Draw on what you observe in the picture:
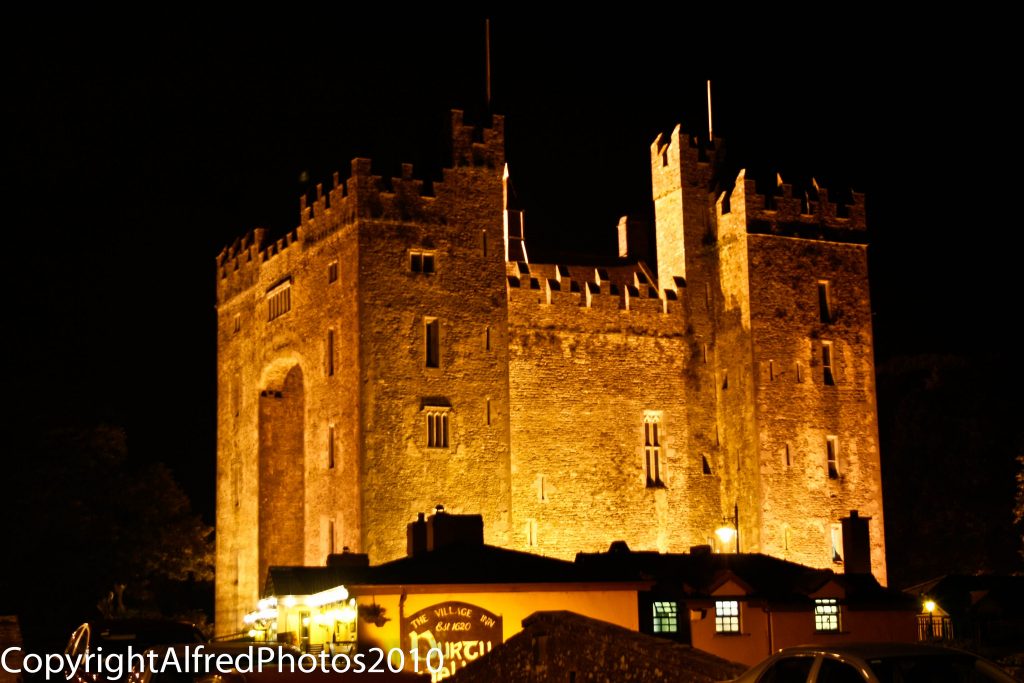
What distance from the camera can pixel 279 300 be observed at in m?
47.5

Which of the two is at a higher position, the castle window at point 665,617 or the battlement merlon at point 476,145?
the battlement merlon at point 476,145

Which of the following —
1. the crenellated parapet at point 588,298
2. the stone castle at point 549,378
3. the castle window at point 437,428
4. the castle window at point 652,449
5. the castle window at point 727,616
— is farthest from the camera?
the castle window at point 652,449

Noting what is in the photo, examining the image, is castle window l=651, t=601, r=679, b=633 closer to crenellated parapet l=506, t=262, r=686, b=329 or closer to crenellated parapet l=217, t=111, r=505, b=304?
crenellated parapet l=506, t=262, r=686, b=329

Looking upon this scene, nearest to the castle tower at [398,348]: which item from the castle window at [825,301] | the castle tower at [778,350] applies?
the castle tower at [778,350]

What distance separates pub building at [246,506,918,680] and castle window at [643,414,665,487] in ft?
24.4

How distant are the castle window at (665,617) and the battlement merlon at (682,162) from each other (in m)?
17.5

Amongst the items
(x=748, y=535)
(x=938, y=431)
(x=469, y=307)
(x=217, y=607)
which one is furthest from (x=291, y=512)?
(x=938, y=431)

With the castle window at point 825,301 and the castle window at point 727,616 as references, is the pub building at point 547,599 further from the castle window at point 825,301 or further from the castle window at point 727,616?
the castle window at point 825,301

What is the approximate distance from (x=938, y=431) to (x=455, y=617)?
33567 millimetres

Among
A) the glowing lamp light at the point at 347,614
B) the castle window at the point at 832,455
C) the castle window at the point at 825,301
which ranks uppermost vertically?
the castle window at the point at 825,301

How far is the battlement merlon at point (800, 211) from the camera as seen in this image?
1822 inches

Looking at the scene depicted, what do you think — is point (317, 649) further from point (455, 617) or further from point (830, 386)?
point (830, 386)

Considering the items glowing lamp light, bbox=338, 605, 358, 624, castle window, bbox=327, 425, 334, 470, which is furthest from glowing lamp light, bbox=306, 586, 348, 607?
castle window, bbox=327, 425, 334, 470

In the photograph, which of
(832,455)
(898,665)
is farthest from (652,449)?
(898,665)
